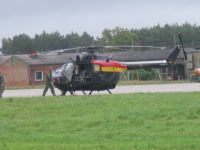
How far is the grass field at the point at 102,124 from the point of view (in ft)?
48.9

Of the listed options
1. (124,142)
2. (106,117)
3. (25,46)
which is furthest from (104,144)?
(25,46)

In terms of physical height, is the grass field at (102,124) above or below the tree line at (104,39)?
below

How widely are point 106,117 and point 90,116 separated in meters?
0.77

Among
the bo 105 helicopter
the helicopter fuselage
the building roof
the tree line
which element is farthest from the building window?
the tree line

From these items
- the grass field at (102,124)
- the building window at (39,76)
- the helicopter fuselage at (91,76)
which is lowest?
the building window at (39,76)

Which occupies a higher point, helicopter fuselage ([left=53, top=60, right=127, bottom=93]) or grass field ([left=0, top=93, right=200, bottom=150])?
helicopter fuselage ([left=53, top=60, right=127, bottom=93])

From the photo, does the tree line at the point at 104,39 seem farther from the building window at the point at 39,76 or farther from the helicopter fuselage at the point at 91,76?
the helicopter fuselage at the point at 91,76

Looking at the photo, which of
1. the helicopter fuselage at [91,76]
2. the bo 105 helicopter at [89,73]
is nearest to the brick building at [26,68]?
the bo 105 helicopter at [89,73]

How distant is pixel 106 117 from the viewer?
20.6 metres

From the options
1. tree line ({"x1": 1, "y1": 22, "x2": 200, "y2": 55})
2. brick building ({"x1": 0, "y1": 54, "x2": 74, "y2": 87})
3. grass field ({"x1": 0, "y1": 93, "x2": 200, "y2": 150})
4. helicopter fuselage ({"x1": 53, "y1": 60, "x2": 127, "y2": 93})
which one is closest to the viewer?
grass field ({"x1": 0, "y1": 93, "x2": 200, "y2": 150})

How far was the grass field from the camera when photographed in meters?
14.9

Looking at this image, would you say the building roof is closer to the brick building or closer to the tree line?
the brick building

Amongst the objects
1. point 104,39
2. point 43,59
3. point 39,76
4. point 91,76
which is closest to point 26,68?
point 39,76

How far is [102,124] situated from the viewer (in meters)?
19.6
